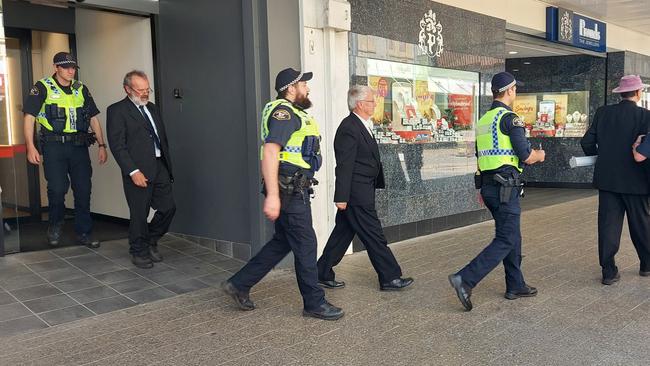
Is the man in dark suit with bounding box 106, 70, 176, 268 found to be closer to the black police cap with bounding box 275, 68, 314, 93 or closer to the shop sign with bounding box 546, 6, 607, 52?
the black police cap with bounding box 275, 68, 314, 93

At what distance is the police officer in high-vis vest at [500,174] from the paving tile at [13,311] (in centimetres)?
323

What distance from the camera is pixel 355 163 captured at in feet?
15.3

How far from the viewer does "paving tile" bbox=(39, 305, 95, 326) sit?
4.07 m

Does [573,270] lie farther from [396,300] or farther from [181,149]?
[181,149]

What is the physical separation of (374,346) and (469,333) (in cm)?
70

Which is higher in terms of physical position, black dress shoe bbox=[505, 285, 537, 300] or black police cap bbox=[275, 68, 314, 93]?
black police cap bbox=[275, 68, 314, 93]

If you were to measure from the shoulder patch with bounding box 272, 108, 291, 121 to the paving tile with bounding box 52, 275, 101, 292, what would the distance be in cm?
234

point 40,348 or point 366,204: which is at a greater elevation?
point 366,204

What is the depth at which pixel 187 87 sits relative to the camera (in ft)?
20.1

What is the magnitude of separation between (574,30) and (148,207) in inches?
349

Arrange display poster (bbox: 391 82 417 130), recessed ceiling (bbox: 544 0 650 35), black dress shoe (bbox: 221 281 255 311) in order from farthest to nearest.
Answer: recessed ceiling (bbox: 544 0 650 35) < display poster (bbox: 391 82 417 130) < black dress shoe (bbox: 221 281 255 311)

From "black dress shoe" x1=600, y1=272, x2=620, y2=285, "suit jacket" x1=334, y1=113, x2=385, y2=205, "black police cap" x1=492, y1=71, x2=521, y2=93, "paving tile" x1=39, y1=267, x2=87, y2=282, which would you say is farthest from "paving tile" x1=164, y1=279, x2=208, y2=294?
"black dress shoe" x1=600, y1=272, x2=620, y2=285

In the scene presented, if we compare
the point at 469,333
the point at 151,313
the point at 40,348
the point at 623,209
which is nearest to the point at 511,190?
the point at 469,333

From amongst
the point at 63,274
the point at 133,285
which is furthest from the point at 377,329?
the point at 63,274
